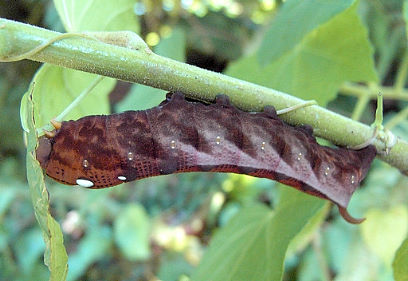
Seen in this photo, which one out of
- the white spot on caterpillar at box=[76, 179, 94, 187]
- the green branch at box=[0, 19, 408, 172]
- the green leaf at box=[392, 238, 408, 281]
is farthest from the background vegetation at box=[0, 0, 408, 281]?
the white spot on caterpillar at box=[76, 179, 94, 187]

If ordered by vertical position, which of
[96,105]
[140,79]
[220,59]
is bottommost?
[220,59]

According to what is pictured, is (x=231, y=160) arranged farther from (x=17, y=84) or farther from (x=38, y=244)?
(x=17, y=84)

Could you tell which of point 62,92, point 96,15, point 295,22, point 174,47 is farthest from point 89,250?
point 295,22

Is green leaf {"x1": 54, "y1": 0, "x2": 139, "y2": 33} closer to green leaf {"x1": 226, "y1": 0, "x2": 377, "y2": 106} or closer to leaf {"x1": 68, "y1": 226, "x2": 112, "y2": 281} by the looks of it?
green leaf {"x1": 226, "y1": 0, "x2": 377, "y2": 106}

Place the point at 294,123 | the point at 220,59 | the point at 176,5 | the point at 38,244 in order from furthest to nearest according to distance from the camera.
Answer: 1. the point at 220,59
2. the point at 176,5
3. the point at 38,244
4. the point at 294,123

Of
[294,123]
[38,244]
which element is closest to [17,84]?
[38,244]

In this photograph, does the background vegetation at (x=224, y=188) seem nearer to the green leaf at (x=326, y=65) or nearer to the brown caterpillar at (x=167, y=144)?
the green leaf at (x=326, y=65)
